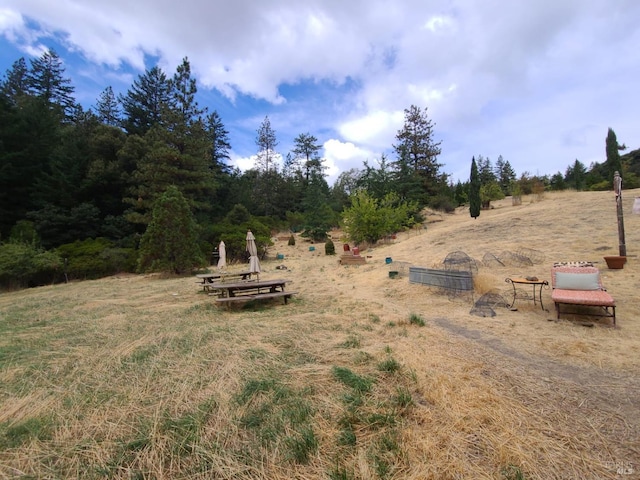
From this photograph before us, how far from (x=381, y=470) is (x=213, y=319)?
444 centimetres

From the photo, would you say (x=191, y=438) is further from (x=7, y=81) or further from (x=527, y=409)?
(x=7, y=81)

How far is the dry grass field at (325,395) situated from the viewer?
188 centimetres

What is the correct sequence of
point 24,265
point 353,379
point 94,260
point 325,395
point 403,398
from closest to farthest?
point 403,398
point 325,395
point 353,379
point 24,265
point 94,260

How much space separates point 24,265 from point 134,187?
8.78 metres

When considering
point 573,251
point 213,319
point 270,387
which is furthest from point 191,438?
point 573,251

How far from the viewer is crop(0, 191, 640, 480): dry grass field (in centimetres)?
188

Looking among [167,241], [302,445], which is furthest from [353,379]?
[167,241]

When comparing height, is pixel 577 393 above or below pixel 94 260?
below

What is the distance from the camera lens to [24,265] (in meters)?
12.7

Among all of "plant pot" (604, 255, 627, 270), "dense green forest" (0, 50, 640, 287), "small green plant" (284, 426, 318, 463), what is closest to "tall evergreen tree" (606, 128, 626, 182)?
"dense green forest" (0, 50, 640, 287)

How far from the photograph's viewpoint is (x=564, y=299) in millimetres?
4797

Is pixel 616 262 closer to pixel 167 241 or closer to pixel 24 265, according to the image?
pixel 167 241

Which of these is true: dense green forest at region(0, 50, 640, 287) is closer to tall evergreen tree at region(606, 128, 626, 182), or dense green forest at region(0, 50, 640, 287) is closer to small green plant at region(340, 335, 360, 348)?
tall evergreen tree at region(606, 128, 626, 182)

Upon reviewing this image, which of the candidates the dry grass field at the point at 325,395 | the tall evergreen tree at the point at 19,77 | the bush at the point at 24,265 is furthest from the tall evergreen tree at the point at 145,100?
the dry grass field at the point at 325,395
